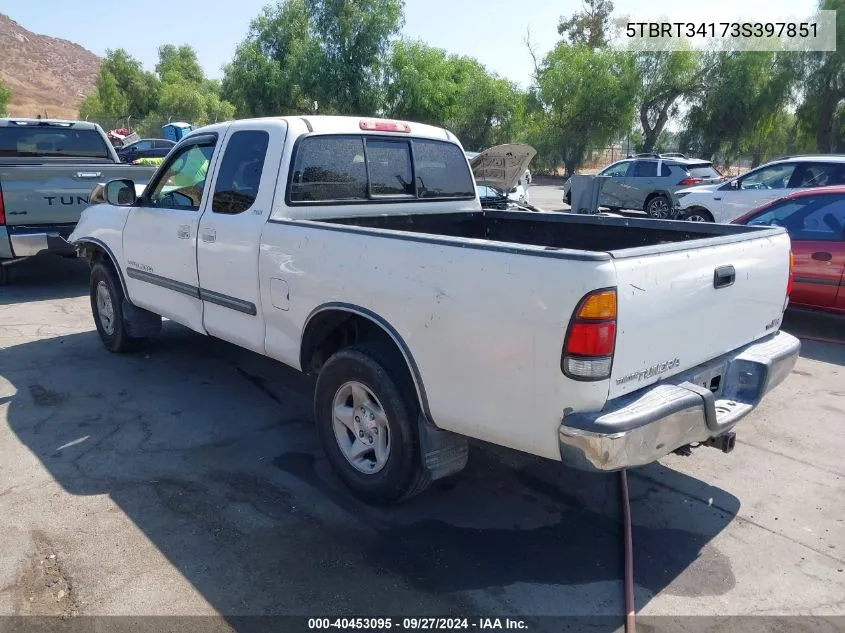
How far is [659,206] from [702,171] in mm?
1604

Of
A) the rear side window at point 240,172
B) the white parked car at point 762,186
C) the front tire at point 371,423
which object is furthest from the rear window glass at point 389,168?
the white parked car at point 762,186

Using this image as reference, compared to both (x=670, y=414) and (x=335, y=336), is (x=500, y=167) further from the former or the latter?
(x=670, y=414)

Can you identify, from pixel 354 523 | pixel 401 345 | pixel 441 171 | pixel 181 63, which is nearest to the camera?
pixel 401 345

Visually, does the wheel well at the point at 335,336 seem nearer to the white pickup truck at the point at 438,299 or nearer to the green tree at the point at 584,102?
the white pickup truck at the point at 438,299

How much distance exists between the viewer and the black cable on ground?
283 cm

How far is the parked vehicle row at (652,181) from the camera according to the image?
1798 cm

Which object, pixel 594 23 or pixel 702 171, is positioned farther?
pixel 594 23

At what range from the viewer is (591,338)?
2.70 metres

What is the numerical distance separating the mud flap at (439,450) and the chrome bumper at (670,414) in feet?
2.47

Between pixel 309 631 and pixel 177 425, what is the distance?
2.42 metres

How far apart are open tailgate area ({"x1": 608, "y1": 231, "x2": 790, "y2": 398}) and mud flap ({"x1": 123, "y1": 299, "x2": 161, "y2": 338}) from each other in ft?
15.1

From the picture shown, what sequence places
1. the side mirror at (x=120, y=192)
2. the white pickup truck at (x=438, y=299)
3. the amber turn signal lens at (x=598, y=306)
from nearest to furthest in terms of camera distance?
the amber turn signal lens at (x=598, y=306), the white pickup truck at (x=438, y=299), the side mirror at (x=120, y=192)

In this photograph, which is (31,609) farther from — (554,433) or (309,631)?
(554,433)

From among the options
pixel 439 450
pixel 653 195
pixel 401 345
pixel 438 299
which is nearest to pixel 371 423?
pixel 439 450
